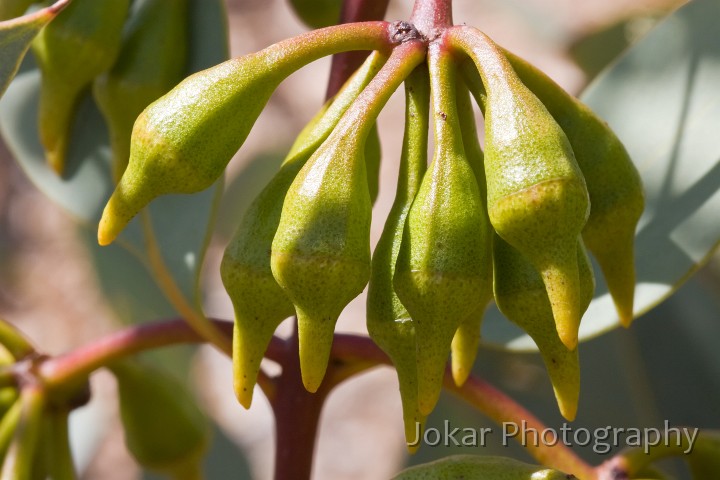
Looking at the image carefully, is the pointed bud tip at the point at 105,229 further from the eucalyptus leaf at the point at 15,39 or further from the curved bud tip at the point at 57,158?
the curved bud tip at the point at 57,158

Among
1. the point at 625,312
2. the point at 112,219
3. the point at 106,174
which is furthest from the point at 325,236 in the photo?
the point at 106,174

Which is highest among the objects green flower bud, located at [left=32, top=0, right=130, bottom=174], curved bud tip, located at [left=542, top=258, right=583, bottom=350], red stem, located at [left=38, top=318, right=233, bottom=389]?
green flower bud, located at [left=32, top=0, right=130, bottom=174]

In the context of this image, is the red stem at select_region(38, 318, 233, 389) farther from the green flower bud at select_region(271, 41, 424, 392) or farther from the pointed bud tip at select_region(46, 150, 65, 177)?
the green flower bud at select_region(271, 41, 424, 392)

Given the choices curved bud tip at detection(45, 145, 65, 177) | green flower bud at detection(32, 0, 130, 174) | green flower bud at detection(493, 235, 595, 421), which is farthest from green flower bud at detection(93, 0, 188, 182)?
green flower bud at detection(493, 235, 595, 421)

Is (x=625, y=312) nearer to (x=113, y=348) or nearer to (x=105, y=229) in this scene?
(x=105, y=229)

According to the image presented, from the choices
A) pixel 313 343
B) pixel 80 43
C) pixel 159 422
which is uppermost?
pixel 80 43

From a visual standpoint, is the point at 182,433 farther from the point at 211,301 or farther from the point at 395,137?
the point at 395,137

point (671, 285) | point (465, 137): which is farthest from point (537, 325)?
point (671, 285)
